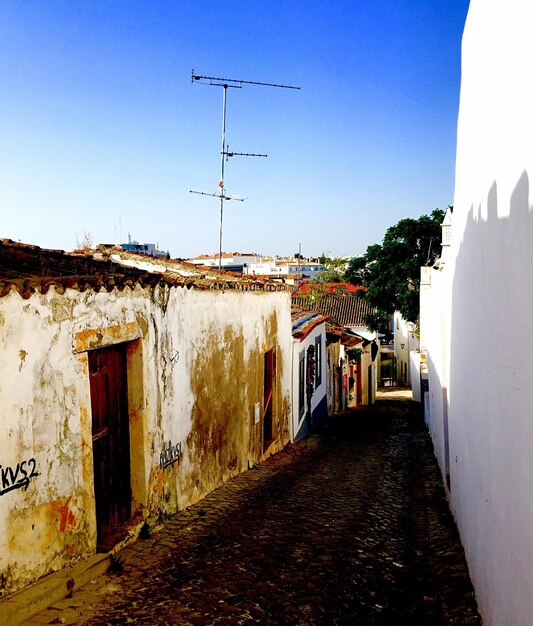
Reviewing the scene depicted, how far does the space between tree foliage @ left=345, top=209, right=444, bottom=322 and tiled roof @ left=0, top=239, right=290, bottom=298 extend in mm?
24016

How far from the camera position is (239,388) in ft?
31.7

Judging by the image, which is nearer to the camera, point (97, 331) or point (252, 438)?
point (97, 331)

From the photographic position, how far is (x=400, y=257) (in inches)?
1356

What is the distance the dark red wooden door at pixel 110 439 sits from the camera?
223 inches

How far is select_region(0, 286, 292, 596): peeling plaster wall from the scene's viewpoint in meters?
4.27

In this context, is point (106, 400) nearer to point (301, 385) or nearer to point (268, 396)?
point (268, 396)

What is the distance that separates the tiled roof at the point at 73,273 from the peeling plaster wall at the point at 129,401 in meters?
0.10

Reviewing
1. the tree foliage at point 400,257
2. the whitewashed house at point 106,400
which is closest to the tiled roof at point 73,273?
the whitewashed house at point 106,400

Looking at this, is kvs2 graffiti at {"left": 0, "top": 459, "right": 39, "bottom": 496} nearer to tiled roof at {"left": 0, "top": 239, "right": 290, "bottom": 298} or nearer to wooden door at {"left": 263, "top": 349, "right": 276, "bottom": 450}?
tiled roof at {"left": 0, "top": 239, "right": 290, "bottom": 298}

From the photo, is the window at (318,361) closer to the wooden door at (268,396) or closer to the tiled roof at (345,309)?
the wooden door at (268,396)

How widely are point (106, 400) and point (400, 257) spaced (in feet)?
99.5

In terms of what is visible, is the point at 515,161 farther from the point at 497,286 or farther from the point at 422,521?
the point at 422,521

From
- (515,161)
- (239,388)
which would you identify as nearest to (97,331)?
(515,161)

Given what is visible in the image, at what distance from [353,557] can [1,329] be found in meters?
4.11
